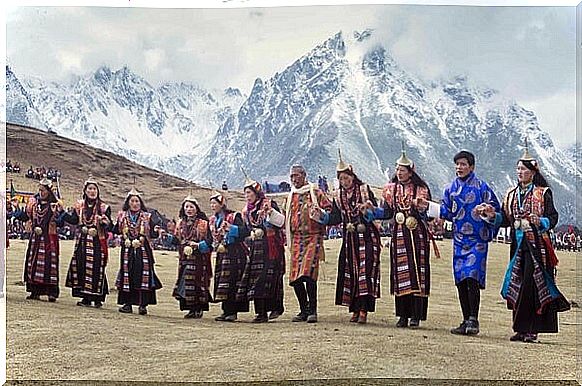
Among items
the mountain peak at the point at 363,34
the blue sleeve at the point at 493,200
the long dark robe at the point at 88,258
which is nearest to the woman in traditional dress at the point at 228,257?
the long dark robe at the point at 88,258

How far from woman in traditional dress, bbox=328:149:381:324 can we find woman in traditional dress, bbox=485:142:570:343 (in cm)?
77

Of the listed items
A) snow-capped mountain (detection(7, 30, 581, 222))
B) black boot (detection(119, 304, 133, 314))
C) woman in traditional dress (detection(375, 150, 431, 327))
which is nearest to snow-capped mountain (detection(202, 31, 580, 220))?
snow-capped mountain (detection(7, 30, 581, 222))

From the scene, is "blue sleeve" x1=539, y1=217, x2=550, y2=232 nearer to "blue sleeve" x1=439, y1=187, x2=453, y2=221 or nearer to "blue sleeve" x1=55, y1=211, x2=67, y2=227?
"blue sleeve" x1=439, y1=187, x2=453, y2=221

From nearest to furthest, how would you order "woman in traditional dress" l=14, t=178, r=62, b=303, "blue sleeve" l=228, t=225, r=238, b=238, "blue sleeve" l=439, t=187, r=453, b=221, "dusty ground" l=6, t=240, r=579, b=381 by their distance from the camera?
"dusty ground" l=6, t=240, r=579, b=381 → "blue sleeve" l=439, t=187, r=453, b=221 → "blue sleeve" l=228, t=225, r=238, b=238 → "woman in traditional dress" l=14, t=178, r=62, b=303

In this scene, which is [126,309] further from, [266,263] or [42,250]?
[266,263]

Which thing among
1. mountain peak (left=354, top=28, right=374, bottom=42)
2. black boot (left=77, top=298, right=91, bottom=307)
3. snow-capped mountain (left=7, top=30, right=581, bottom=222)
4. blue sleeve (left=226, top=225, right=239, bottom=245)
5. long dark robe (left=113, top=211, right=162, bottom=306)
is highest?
mountain peak (left=354, top=28, right=374, bottom=42)

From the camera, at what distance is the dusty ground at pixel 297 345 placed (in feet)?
18.7

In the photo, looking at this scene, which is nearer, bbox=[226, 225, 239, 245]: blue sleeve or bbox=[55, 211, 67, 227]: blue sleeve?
bbox=[226, 225, 239, 245]: blue sleeve

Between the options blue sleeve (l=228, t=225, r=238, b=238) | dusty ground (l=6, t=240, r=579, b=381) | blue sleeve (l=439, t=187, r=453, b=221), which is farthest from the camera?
blue sleeve (l=228, t=225, r=238, b=238)

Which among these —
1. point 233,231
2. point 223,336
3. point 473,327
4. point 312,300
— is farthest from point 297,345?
point 473,327

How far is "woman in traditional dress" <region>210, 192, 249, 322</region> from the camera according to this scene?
237 inches

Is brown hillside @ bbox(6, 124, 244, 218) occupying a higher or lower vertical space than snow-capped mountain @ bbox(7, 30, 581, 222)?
lower

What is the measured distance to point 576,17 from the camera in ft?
19.4

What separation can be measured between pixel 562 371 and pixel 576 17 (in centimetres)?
223
